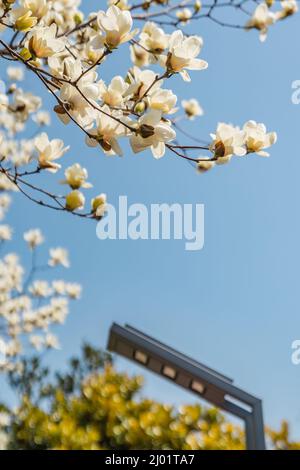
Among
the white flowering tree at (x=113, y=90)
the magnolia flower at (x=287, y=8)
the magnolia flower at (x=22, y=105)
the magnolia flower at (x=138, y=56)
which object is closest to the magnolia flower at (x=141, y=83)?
the white flowering tree at (x=113, y=90)

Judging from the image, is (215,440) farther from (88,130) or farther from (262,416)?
(88,130)

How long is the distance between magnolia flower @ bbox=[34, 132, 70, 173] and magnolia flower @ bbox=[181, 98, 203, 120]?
0.96 m

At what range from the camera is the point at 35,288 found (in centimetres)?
421

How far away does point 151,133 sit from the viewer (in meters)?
0.87

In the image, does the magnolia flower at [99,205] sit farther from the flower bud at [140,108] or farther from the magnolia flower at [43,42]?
the magnolia flower at [43,42]

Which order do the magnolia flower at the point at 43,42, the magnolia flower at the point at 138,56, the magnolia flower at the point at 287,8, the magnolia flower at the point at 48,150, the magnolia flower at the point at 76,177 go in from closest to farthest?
the magnolia flower at the point at 43,42 < the magnolia flower at the point at 48,150 < the magnolia flower at the point at 76,177 < the magnolia flower at the point at 138,56 < the magnolia flower at the point at 287,8

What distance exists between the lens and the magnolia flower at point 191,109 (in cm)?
194

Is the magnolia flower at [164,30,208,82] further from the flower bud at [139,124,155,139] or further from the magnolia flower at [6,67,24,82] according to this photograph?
the magnolia flower at [6,67,24,82]

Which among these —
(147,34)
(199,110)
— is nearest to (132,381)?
(199,110)

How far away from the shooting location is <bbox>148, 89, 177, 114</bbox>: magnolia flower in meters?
0.93

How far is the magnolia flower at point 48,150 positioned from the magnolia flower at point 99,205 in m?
0.19

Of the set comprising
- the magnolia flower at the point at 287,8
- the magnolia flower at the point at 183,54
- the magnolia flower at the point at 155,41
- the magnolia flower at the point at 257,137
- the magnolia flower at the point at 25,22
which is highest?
the magnolia flower at the point at 287,8

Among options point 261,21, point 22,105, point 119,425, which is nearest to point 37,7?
point 22,105

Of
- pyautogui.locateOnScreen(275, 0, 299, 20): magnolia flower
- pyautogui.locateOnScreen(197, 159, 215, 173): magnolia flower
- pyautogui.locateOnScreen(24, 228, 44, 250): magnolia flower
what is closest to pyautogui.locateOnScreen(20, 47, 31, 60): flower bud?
pyautogui.locateOnScreen(197, 159, 215, 173): magnolia flower
